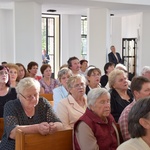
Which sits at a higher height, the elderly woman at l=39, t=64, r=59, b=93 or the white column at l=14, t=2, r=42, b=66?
the white column at l=14, t=2, r=42, b=66

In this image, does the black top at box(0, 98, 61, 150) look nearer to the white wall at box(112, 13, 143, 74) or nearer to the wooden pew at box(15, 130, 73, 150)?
the wooden pew at box(15, 130, 73, 150)

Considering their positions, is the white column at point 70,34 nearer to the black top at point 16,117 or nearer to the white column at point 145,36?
the white column at point 145,36

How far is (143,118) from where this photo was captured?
1831mm

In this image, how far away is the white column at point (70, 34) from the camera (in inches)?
536

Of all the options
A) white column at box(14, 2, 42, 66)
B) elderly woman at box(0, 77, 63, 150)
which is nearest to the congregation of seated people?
elderly woman at box(0, 77, 63, 150)

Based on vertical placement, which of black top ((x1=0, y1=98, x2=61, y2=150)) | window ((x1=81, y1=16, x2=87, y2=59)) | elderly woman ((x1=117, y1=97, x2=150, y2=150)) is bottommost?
black top ((x1=0, y1=98, x2=61, y2=150))

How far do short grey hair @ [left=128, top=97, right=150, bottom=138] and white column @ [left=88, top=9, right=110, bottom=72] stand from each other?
8540 mm

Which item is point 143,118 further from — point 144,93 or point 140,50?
point 140,50

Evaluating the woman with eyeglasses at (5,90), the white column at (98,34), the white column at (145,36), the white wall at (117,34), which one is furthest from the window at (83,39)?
the woman with eyeglasses at (5,90)

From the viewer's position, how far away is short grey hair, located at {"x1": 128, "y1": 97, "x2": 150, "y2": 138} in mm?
1828

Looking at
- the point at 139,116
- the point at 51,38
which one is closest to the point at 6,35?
the point at 51,38

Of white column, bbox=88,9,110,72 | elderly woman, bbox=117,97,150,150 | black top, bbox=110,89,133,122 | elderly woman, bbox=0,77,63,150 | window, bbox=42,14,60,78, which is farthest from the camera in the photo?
window, bbox=42,14,60,78

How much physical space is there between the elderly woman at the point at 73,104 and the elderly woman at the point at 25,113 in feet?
1.16

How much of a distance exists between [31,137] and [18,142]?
0.10 metres
